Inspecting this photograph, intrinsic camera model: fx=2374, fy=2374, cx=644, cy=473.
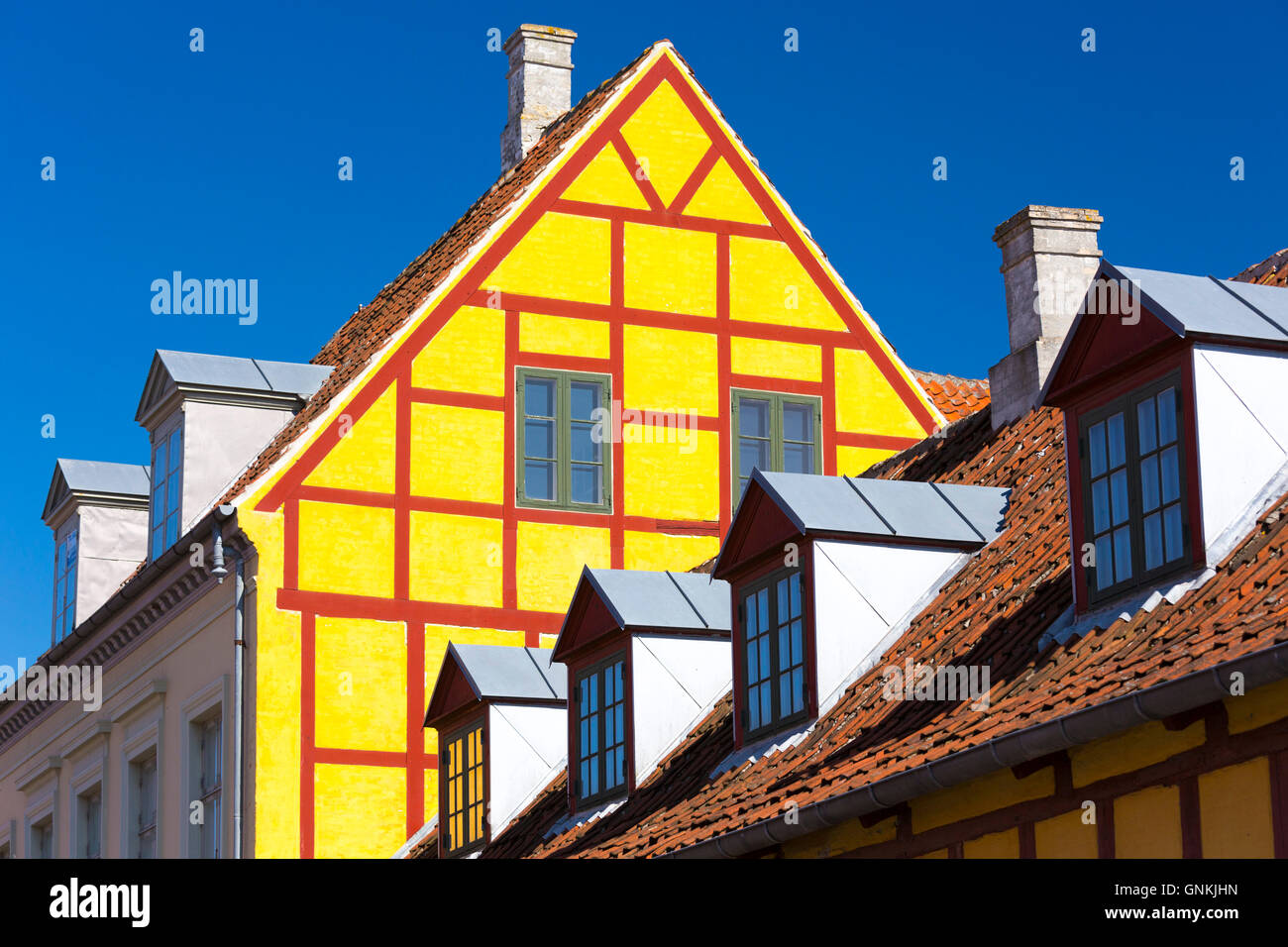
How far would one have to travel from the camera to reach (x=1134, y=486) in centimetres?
1378

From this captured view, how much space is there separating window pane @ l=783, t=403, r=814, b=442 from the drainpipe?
21.5 feet

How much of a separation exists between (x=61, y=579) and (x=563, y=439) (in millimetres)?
9096

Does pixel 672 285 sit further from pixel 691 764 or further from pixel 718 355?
pixel 691 764

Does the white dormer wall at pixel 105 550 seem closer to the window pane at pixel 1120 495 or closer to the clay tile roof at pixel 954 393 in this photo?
the clay tile roof at pixel 954 393

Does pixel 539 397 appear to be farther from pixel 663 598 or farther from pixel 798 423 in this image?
pixel 663 598

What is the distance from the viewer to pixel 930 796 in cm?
1376

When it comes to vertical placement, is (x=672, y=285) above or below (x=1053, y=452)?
above

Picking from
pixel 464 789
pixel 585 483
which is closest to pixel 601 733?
pixel 464 789

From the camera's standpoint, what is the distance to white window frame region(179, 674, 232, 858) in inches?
950

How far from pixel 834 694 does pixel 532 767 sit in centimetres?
611

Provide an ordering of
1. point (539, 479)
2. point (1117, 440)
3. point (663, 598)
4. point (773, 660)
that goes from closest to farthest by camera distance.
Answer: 1. point (1117, 440)
2. point (773, 660)
3. point (663, 598)
4. point (539, 479)

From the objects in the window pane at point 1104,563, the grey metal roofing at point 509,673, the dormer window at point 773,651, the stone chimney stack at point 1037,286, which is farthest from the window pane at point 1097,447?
the grey metal roofing at point 509,673
